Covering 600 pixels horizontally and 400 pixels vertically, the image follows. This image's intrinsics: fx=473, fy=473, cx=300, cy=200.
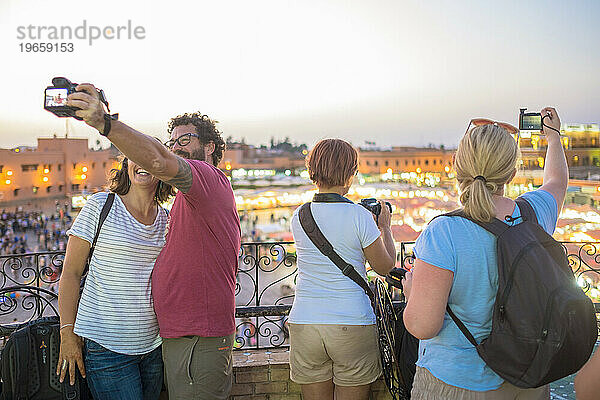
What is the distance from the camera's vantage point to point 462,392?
1354 mm

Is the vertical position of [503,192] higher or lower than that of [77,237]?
higher

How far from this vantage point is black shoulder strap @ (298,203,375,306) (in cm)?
173

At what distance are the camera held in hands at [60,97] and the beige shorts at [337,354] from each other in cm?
109

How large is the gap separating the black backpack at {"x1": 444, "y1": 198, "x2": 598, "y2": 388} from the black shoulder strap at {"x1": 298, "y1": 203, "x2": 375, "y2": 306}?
0.53 metres

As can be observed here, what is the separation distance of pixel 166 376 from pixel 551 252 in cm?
134

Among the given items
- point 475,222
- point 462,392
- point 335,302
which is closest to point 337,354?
Result: point 335,302

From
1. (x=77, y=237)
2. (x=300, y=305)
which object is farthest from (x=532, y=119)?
(x=77, y=237)

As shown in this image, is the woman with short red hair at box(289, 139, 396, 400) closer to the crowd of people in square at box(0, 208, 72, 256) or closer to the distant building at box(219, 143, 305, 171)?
the crowd of people in square at box(0, 208, 72, 256)

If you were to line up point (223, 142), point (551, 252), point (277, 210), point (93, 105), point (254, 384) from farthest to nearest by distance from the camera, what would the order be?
point (277, 210), point (254, 384), point (223, 142), point (551, 252), point (93, 105)

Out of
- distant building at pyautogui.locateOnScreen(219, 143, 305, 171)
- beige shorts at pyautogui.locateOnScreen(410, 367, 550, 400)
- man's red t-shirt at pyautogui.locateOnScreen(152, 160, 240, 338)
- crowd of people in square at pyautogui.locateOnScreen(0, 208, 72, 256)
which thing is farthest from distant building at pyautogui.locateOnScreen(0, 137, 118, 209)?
beige shorts at pyautogui.locateOnScreen(410, 367, 550, 400)

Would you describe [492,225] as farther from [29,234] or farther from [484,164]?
[29,234]

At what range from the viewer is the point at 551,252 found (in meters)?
1.29

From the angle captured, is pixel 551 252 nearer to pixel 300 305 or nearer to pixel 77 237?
pixel 300 305

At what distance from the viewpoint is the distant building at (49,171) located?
32.4 m
